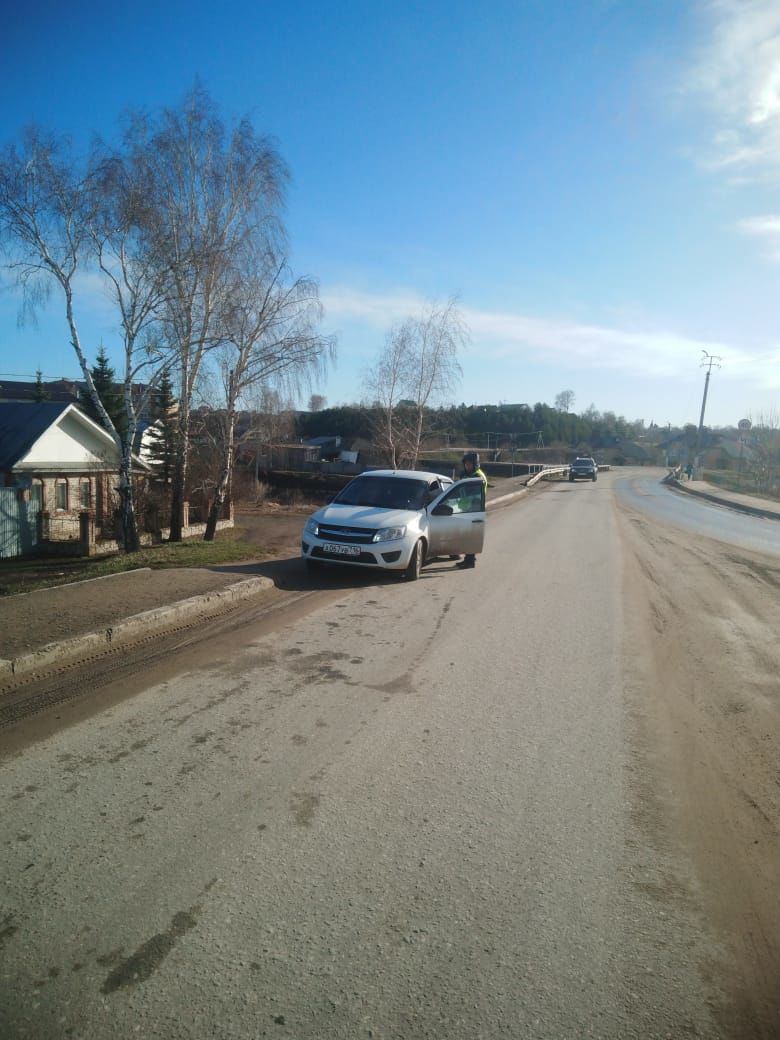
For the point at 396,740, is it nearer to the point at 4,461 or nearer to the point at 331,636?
the point at 331,636

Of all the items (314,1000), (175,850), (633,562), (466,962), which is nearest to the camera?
(314,1000)

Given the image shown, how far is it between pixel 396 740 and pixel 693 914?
208cm

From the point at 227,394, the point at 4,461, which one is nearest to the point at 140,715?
the point at 227,394

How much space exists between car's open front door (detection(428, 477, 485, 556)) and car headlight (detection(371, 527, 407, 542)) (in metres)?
0.93

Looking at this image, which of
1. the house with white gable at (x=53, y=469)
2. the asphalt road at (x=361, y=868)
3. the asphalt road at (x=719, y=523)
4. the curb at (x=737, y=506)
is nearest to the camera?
the asphalt road at (x=361, y=868)

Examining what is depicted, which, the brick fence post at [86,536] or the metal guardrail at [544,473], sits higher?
the metal guardrail at [544,473]

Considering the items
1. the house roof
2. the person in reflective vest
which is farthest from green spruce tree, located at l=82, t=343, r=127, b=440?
the person in reflective vest

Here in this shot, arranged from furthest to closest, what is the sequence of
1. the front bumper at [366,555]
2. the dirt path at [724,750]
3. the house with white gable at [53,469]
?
1. the house with white gable at [53,469]
2. the front bumper at [366,555]
3. the dirt path at [724,750]

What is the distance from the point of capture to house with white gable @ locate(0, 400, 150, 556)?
74.9 ft

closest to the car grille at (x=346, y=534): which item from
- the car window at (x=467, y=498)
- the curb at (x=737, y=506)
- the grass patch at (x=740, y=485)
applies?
the car window at (x=467, y=498)

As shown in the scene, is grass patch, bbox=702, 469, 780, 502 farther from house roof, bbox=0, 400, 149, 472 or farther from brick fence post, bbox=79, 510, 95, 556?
brick fence post, bbox=79, 510, 95, 556

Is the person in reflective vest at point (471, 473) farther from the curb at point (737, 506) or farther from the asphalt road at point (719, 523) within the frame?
the curb at point (737, 506)

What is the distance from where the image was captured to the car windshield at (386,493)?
36.7ft

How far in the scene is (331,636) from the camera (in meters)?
7.27
